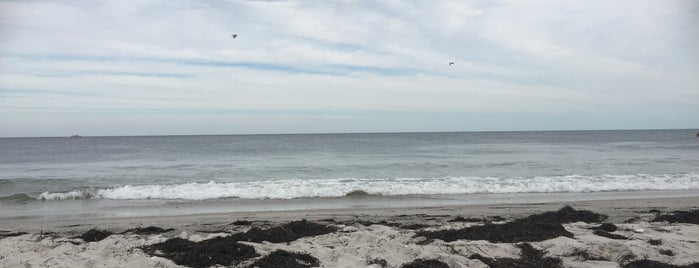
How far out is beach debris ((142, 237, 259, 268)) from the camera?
570cm

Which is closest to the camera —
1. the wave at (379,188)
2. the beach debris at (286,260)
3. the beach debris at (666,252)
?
the beach debris at (286,260)

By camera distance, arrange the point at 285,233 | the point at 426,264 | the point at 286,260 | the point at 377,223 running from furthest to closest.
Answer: the point at 377,223 < the point at 285,233 < the point at 286,260 < the point at 426,264

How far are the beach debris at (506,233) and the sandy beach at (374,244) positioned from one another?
14 mm

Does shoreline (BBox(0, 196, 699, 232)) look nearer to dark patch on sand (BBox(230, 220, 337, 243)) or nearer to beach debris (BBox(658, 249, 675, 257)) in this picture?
dark patch on sand (BBox(230, 220, 337, 243))

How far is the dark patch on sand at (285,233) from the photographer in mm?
6938

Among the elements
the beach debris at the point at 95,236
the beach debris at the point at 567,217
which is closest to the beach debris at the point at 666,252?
the beach debris at the point at 567,217

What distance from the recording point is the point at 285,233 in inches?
284

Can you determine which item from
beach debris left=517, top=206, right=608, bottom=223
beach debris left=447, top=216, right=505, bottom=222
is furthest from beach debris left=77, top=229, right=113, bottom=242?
beach debris left=517, top=206, right=608, bottom=223

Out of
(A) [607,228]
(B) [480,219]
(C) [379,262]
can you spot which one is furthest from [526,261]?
(B) [480,219]

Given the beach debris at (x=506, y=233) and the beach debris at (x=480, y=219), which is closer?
the beach debris at (x=506, y=233)

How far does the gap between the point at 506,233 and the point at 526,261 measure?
56.4 inches

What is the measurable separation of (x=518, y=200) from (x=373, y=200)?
13.4ft

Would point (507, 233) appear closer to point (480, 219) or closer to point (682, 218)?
point (480, 219)

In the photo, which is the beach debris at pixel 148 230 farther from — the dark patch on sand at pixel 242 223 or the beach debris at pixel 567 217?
the beach debris at pixel 567 217
